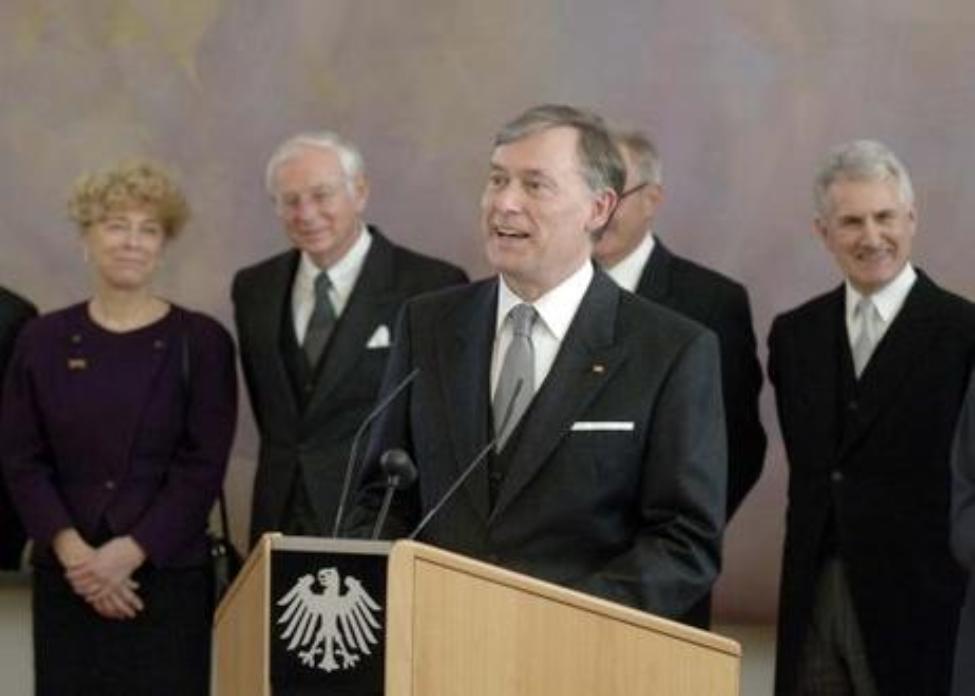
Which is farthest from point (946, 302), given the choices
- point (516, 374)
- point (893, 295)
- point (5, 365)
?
point (5, 365)

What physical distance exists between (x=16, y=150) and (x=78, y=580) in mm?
1569

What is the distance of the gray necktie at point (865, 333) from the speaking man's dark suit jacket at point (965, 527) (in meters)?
0.67

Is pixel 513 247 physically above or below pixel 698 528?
above

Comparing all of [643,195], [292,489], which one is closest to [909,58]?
[643,195]

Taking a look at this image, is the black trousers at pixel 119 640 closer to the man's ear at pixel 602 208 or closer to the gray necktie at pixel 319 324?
the gray necktie at pixel 319 324


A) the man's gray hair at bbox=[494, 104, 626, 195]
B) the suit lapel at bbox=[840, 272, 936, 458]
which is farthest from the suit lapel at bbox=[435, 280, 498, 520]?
the suit lapel at bbox=[840, 272, 936, 458]

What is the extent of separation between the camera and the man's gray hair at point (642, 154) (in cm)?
511

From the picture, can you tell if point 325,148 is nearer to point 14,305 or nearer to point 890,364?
point 14,305

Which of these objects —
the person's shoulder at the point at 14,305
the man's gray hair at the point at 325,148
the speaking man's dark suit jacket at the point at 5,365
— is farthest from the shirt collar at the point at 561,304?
the person's shoulder at the point at 14,305

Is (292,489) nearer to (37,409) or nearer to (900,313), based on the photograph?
(37,409)

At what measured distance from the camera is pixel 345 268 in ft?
17.2

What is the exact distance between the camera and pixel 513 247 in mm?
3500

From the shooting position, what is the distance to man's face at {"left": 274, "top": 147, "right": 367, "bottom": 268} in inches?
205

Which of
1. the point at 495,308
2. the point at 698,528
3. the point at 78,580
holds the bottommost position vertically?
the point at 78,580
